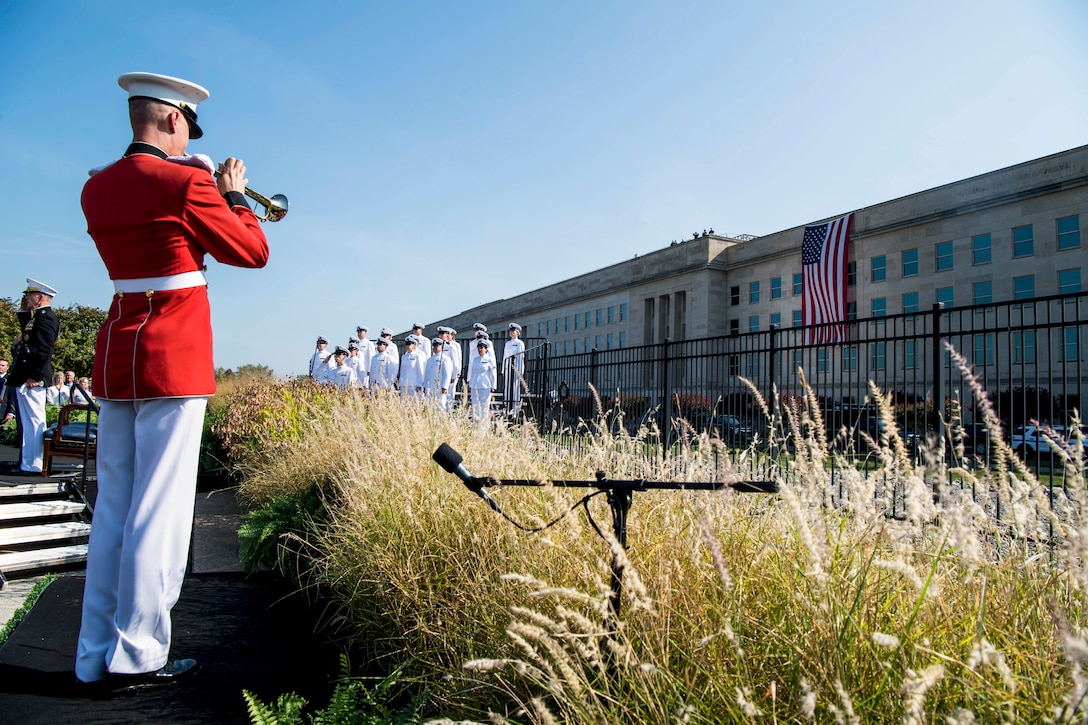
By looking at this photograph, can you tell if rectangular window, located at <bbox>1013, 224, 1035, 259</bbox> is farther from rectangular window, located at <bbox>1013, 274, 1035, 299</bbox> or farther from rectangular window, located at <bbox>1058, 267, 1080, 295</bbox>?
rectangular window, located at <bbox>1058, 267, 1080, 295</bbox>

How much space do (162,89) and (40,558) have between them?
3563mm

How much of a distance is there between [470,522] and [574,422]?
907cm

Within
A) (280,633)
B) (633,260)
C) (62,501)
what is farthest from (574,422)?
(633,260)

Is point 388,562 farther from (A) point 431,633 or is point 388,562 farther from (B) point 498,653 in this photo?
(B) point 498,653

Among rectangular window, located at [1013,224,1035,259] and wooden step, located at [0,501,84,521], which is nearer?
→ wooden step, located at [0,501,84,521]

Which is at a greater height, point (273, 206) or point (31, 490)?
point (273, 206)

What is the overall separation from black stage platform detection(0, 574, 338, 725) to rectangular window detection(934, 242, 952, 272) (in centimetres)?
4970

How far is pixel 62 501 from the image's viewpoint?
579cm

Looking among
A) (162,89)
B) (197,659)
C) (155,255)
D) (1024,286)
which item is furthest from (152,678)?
(1024,286)

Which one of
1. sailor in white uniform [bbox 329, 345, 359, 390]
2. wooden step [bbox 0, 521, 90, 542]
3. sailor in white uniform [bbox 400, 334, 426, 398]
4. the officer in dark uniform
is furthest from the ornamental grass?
sailor in white uniform [bbox 329, 345, 359, 390]

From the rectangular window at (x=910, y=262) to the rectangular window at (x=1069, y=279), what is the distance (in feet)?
27.0

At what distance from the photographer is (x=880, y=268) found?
1914 inches

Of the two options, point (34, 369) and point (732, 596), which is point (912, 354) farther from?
point (732, 596)

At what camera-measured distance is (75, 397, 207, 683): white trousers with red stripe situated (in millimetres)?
2713
